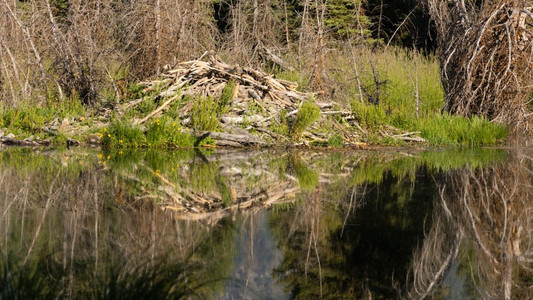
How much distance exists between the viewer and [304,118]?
1538 centimetres

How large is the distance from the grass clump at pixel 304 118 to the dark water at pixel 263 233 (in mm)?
4439

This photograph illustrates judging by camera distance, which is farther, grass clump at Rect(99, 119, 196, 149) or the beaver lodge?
the beaver lodge

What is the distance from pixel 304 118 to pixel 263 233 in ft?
30.9

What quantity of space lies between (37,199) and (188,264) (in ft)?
11.0

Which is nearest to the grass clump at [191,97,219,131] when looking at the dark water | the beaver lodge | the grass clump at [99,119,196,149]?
the beaver lodge

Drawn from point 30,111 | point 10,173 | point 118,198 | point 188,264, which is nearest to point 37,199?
point 118,198

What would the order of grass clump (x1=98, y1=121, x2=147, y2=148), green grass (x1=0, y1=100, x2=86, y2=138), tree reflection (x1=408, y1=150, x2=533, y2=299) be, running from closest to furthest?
1. tree reflection (x1=408, y1=150, x2=533, y2=299)
2. grass clump (x1=98, y1=121, x2=147, y2=148)
3. green grass (x1=0, y1=100, x2=86, y2=138)

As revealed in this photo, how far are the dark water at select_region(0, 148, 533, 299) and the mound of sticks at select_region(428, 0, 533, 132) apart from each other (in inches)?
248

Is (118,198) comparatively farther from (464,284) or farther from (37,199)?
(464,284)

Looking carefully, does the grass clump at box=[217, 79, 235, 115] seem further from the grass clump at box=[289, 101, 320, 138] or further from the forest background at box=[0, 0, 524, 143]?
the forest background at box=[0, 0, 524, 143]

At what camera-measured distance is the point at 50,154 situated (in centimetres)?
1313

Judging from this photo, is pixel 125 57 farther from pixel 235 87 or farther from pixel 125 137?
pixel 125 137

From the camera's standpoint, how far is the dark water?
4.50m

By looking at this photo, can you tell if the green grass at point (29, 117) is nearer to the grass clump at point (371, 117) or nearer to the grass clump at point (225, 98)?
the grass clump at point (225, 98)
